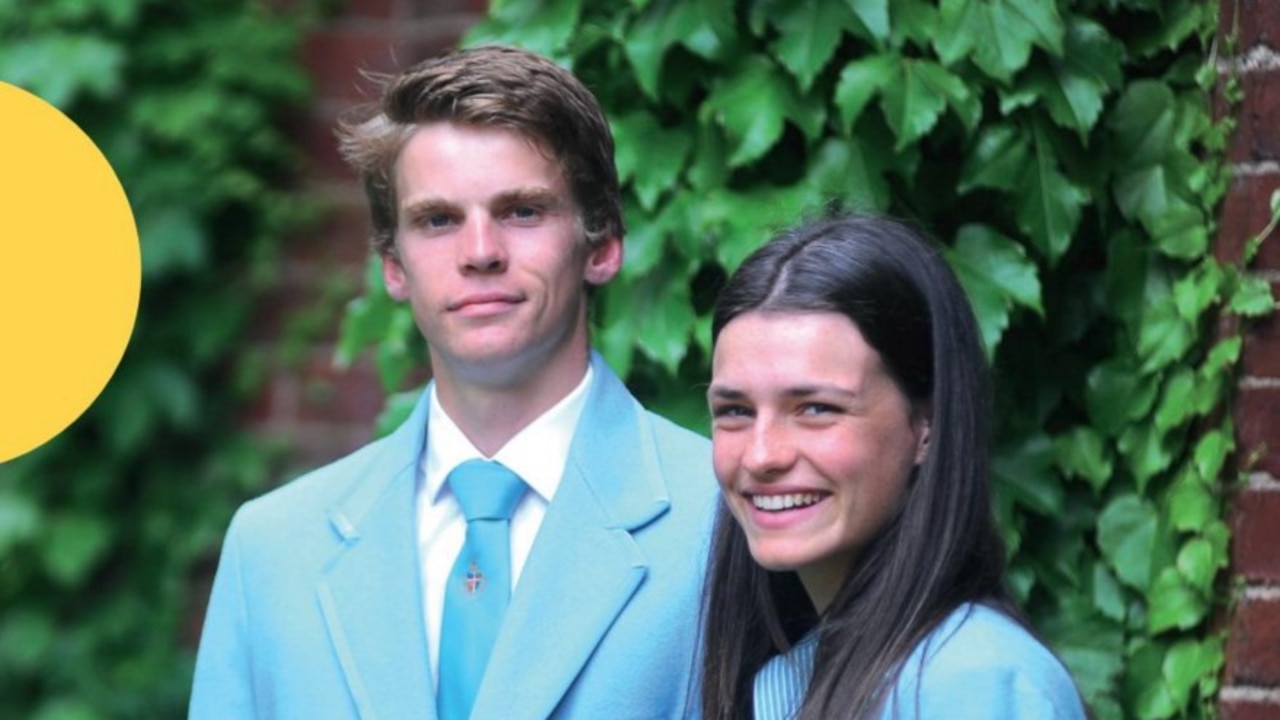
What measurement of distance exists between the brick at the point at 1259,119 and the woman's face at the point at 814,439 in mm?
886

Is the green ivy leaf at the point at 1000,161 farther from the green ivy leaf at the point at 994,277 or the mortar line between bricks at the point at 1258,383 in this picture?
the mortar line between bricks at the point at 1258,383

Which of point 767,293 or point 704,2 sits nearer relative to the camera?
point 767,293

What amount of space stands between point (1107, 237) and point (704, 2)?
62 centimetres

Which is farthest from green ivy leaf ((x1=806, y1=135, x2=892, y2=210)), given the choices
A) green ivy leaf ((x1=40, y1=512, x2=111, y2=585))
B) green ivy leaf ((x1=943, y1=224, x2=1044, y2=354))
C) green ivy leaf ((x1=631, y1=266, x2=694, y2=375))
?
green ivy leaf ((x1=40, y1=512, x2=111, y2=585))

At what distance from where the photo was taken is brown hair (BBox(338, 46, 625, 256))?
251cm

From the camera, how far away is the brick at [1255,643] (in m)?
2.75

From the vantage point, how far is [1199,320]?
290 cm

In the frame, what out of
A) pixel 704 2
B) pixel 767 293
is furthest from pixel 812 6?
pixel 767 293

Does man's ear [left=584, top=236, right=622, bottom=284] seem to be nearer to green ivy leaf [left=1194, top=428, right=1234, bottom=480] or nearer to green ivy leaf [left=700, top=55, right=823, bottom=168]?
green ivy leaf [left=700, top=55, right=823, bottom=168]

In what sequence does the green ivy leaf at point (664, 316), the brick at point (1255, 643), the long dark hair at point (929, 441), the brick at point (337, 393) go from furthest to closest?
the brick at point (337, 393) → the green ivy leaf at point (664, 316) → the brick at point (1255, 643) → the long dark hair at point (929, 441)

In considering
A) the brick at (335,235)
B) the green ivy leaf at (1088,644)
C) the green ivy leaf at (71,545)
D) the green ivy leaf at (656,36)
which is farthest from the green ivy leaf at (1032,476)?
the green ivy leaf at (71,545)

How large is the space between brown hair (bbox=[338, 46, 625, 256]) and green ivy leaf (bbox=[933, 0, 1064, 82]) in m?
0.57

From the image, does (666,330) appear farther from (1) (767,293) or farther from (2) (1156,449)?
(1) (767,293)

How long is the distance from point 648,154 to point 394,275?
0.63m
